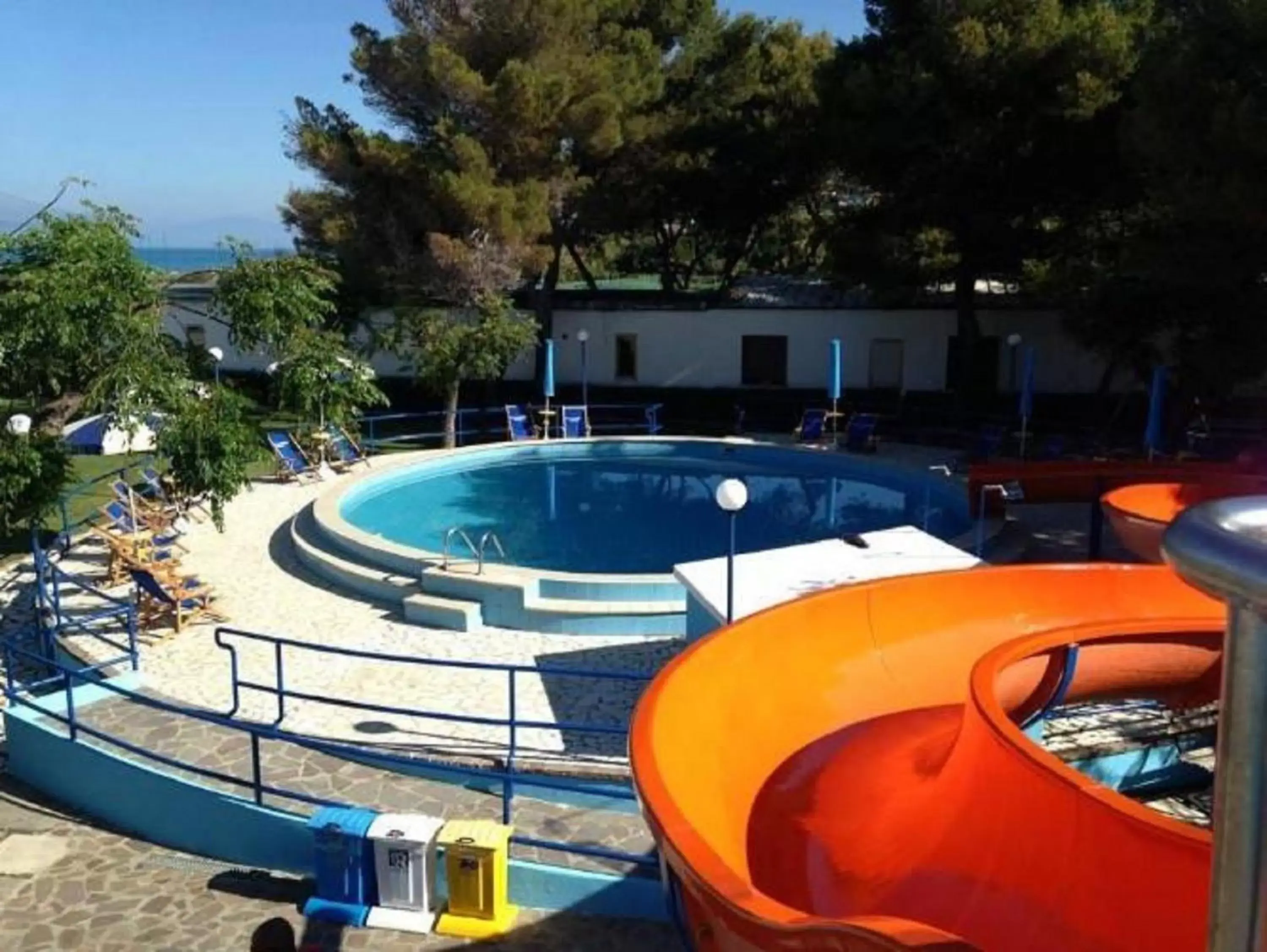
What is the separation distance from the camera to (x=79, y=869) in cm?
741

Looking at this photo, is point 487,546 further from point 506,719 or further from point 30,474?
point 506,719

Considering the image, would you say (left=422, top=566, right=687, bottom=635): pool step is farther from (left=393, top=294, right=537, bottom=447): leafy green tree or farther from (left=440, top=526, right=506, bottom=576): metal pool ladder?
(left=393, top=294, right=537, bottom=447): leafy green tree

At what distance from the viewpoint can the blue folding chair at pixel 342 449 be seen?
65.2 ft

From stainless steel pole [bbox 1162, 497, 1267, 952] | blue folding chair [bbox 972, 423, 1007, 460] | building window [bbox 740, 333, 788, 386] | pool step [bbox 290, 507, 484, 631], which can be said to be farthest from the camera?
building window [bbox 740, 333, 788, 386]

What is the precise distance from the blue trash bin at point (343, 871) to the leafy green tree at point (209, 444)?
5396 millimetres

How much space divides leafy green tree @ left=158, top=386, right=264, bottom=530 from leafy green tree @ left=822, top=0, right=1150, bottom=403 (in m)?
13.6

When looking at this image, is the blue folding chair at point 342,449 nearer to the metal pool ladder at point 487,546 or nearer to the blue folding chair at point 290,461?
the blue folding chair at point 290,461

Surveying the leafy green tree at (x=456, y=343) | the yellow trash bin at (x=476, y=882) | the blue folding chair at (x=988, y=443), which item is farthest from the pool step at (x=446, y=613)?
the blue folding chair at (x=988, y=443)

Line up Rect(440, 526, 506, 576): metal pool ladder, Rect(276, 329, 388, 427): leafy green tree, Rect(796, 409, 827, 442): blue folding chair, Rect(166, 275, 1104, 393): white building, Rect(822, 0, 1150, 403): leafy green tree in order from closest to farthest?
Rect(440, 526, 506, 576): metal pool ladder, Rect(276, 329, 388, 427): leafy green tree, Rect(822, 0, 1150, 403): leafy green tree, Rect(796, 409, 827, 442): blue folding chair, Rect(166, 275, 1104, 393): white building

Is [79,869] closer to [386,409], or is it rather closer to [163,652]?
[163,652]

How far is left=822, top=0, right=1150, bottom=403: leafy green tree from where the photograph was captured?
19109 millimetres

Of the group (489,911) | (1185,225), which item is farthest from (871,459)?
(489,911)

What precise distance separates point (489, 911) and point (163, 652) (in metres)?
5.71

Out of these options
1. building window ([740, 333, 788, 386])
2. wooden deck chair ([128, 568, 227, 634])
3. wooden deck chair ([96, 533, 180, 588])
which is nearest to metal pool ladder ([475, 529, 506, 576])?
wooden deck chair ([128, 568, 227, 634])
